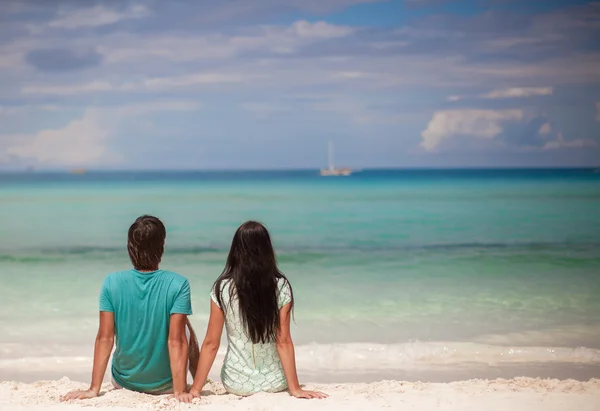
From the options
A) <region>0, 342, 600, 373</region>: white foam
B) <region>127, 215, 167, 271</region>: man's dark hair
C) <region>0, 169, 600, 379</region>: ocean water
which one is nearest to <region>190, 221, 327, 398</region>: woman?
<region>127, 215, 167, 271</region>: man's dark hair

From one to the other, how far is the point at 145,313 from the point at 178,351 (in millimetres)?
205

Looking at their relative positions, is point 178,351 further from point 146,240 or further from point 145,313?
point 146,240

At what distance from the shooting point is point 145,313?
2.99m

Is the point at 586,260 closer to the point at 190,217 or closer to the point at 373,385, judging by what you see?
the point at 373,385

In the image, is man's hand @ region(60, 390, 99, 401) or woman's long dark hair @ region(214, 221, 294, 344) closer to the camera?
woman's long dark hair @ region(214, 221, 294, 344)

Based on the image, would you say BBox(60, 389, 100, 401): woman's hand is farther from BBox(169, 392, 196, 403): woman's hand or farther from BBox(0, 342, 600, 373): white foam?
BBox(0, 342, 600, 373): white foam

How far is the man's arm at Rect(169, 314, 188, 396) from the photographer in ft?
9.74

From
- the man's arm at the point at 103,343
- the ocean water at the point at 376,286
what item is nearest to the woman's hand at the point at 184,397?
the man's arm at the point at 103,343

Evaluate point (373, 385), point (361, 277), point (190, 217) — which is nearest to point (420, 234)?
point (361, 277)

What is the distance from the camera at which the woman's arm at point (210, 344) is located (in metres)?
2.96

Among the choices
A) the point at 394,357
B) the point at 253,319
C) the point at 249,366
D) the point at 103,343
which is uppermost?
the point at 253,319

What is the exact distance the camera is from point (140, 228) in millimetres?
2848

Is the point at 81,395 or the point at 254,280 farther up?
the point at 254,280

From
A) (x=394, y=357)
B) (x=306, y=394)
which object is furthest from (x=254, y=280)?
(x=394, y=357)
